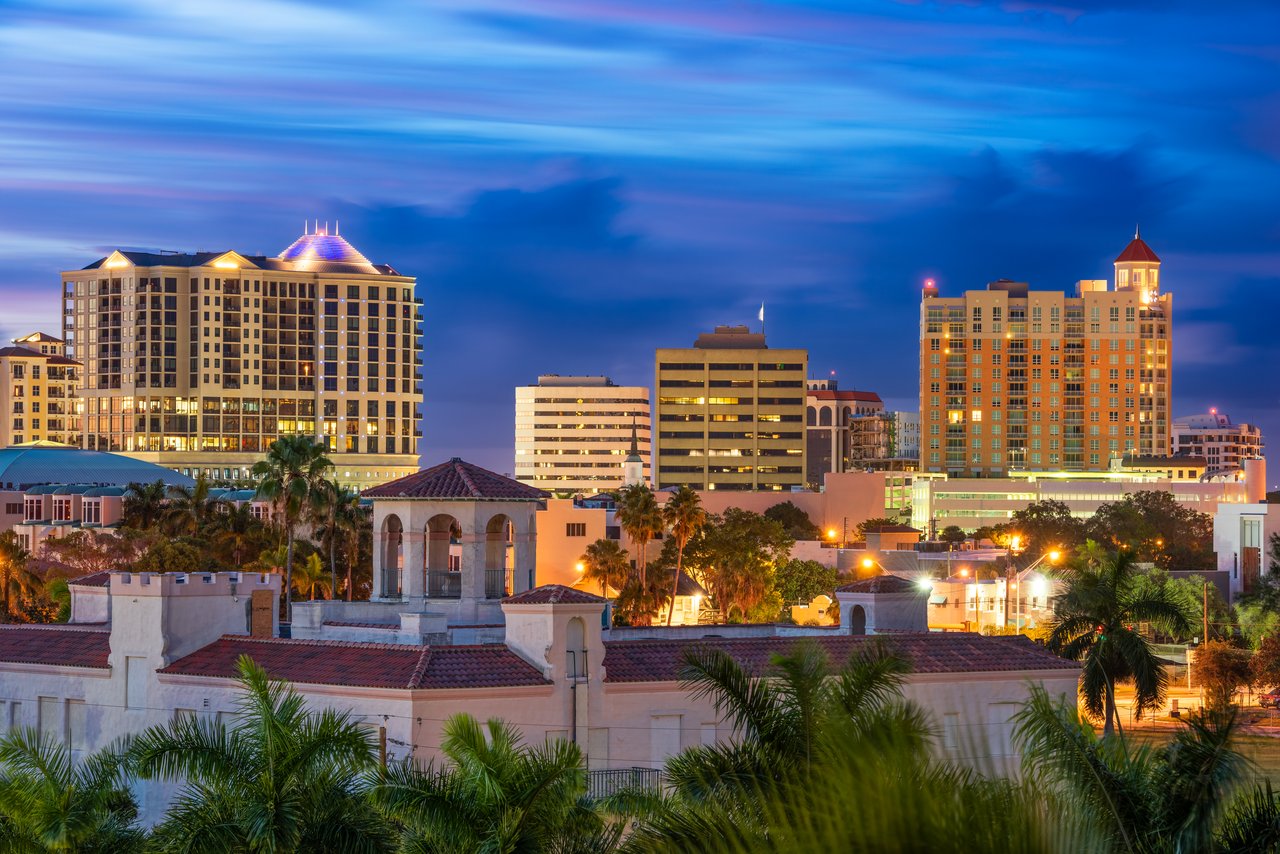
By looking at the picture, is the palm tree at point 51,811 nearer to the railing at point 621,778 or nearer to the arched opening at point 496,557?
the railing at point 621,778

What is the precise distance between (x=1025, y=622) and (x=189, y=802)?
3360 inches

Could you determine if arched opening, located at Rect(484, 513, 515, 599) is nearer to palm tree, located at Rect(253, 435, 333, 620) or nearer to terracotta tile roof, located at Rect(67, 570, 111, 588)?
terracotta tile roof, located at Rect(67, 570, 111, 588)

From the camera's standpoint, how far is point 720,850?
10062 mm

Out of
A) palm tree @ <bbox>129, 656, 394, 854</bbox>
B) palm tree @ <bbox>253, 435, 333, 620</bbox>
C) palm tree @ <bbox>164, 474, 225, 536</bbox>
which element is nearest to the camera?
palm tree @ <bbox>129, 656, 394, 854</bbox>

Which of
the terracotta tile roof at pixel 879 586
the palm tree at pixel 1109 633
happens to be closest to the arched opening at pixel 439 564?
the terracotta tile roof at pixel 879 586

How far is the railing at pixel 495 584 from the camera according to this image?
48562 millimetres

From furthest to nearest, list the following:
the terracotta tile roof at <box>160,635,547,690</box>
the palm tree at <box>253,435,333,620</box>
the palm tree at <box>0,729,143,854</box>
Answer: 1. the palm tree at <box>253,435,333,620</box>
2. the terracotta tile roof at <box>160,635,547,690</box>
3. the palm tree at <box>0,729,143,854</box>

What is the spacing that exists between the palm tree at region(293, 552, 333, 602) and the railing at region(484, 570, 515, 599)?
4570cm

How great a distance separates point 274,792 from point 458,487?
24.0m

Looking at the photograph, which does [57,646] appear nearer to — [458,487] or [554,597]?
[458,487]

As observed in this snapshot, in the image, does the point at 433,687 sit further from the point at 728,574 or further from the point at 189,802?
the point at 728,574

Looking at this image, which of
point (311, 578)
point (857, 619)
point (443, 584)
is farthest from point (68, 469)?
point (857, 619)

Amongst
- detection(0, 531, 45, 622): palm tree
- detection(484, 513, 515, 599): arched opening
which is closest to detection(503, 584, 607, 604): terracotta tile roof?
detection(484, 513, 515, 599): arched opening

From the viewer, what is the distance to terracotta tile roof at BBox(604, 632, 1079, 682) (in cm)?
4184
